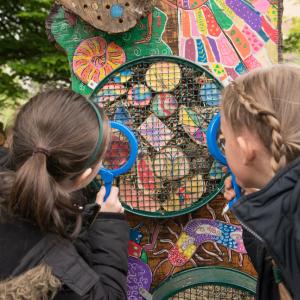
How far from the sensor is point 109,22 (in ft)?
6.16

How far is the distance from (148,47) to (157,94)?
9.2 inches

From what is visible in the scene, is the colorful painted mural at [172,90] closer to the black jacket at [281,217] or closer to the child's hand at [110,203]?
the child's hand at [110,203]

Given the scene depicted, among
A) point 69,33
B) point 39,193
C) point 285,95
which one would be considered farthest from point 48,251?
point 69,33

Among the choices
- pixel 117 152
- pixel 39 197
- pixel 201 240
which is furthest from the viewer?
pixel 201 240

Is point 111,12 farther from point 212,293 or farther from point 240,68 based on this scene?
point 212,293

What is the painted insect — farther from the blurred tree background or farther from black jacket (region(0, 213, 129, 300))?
the blurred tree background

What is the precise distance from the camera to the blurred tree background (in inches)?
184

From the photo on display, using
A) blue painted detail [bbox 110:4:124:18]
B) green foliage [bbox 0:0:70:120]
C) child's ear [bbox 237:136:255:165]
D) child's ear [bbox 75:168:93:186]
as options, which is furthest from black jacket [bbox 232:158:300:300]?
green foliage [bbox 0:0:70:120]

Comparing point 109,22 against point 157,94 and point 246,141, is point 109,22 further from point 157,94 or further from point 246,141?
point 246,141

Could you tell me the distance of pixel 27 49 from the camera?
195 inches

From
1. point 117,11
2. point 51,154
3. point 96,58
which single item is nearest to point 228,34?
point 117,11

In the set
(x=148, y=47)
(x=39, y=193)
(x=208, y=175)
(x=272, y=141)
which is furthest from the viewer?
(x=148, y=47)

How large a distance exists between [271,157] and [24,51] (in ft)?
14.3

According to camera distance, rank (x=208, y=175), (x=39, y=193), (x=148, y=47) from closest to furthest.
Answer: (x=39, y=193) → (x=208, y=175) → (x=148, y=47)
